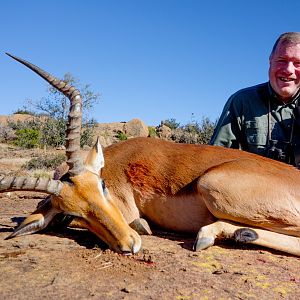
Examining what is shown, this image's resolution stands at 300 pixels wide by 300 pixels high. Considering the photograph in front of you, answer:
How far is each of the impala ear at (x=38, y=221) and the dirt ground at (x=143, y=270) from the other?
3.0 inches

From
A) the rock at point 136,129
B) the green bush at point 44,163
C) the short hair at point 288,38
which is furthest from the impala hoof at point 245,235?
the rock at point 136,129

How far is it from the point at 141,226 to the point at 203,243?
0.93 meters

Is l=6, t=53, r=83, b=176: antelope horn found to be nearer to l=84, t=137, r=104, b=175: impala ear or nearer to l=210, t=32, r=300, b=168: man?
l=84, t=137, r=104, b=175: impala ear

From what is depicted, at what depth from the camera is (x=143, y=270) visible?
3785mm

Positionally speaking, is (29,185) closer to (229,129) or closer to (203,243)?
(203,243)

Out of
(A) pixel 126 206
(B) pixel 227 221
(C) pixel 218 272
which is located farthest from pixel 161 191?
(C) pixel 218 272

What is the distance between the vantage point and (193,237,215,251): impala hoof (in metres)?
4.38

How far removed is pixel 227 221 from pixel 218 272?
1.03 m

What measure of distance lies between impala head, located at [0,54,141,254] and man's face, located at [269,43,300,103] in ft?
11.3

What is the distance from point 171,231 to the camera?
5.35m

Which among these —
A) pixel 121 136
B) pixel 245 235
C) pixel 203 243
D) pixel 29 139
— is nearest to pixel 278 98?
pixel 245 235

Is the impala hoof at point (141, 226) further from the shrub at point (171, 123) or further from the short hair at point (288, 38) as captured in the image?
the shrub at point (171, 123)

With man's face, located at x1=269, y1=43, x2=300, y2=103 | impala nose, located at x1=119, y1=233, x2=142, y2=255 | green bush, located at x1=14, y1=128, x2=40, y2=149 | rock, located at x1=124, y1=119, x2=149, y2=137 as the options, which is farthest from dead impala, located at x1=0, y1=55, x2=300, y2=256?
rock, located at x1=124, y1=119, x2=149, y2=137

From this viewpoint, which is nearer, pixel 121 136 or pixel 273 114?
pixel 273 114
